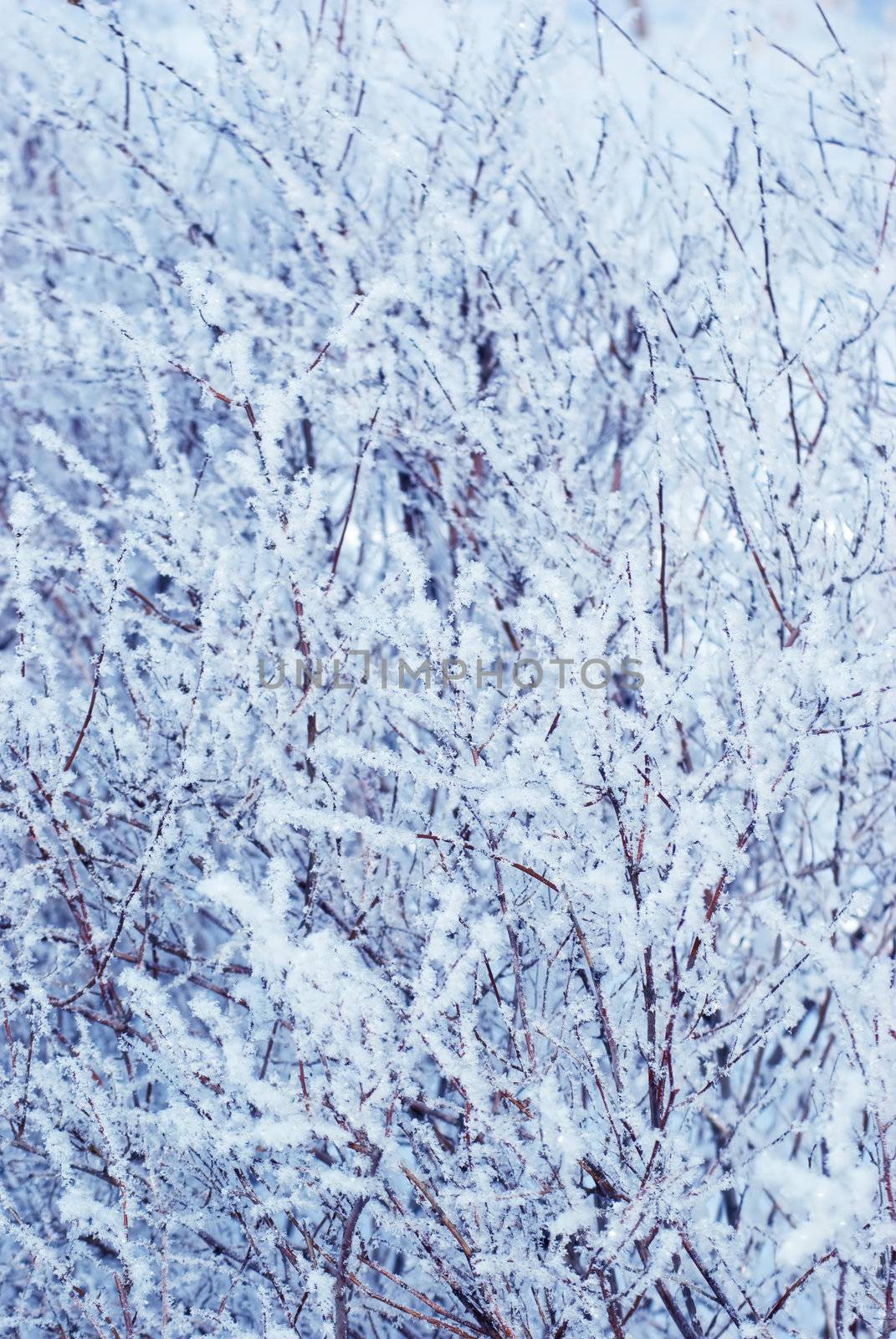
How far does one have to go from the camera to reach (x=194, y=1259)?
159 centimetres

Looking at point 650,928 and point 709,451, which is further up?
point 709,451

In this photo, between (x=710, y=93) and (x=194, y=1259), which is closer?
(x=194, y=1259)

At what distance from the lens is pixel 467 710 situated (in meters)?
1.45

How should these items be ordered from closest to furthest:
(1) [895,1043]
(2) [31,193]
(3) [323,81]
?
(1) [895,1043]
(3) [323,81]
(2) [31,193]

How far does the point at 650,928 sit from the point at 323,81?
2.70 meters

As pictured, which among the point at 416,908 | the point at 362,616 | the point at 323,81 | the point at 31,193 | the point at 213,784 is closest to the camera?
the point at 362,616

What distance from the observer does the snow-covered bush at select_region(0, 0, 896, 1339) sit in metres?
1.43

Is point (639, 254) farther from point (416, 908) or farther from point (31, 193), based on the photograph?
point (31, 193)

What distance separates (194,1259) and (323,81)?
3.22 m

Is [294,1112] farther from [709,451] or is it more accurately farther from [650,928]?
[709,451]

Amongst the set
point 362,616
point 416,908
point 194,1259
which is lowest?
point 194,1259

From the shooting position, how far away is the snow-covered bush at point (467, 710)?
4.69 ft

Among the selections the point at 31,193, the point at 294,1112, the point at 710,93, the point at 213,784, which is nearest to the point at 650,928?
the point at 294,1112

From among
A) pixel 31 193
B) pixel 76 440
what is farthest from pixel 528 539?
pixel 31 193
